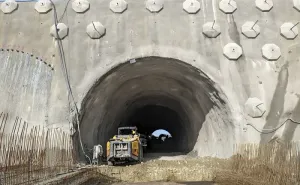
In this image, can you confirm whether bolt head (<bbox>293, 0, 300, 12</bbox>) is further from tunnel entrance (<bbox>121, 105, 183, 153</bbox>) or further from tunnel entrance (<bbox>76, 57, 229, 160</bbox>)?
tunnel entrance (<bbox>121, 105, 183, 153</bbox>)

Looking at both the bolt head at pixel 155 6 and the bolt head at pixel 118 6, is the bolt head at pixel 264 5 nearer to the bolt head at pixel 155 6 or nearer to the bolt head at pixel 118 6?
the bolt head at pixel 155 6

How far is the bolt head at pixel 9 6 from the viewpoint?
15.6 m

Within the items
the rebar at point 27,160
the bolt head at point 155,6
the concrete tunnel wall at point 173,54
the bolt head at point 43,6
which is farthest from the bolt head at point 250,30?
the rebar at point 27,160

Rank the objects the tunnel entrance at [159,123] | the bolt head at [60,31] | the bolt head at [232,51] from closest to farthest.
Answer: the bolt head at [232,51]
the bolt head at [60,31]
the tunnel entrance at [159,123]

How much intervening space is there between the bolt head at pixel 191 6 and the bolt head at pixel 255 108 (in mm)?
4542

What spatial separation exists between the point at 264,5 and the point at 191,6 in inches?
125

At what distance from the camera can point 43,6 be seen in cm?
1548

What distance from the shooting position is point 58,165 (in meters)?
11.1

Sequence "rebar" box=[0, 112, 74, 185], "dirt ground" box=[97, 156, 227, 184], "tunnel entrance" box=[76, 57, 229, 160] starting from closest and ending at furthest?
"rebar" box=[0, 112, 74, 185] < "dirt ground" box=[97, 156, 227, 184] < "tunnel entrance" box=[76, 57, 229, 160]

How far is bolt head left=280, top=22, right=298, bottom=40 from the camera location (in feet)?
49.6

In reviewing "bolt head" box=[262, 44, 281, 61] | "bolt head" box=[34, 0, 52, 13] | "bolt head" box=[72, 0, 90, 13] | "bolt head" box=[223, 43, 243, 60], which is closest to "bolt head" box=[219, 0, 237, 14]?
"bolt head" box=[223, 43, 243, 60]

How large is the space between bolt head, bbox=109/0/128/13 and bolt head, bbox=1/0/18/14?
421cm

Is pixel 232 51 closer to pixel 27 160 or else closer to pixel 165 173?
pixel 165 173

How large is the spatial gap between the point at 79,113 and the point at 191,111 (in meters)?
7.48
